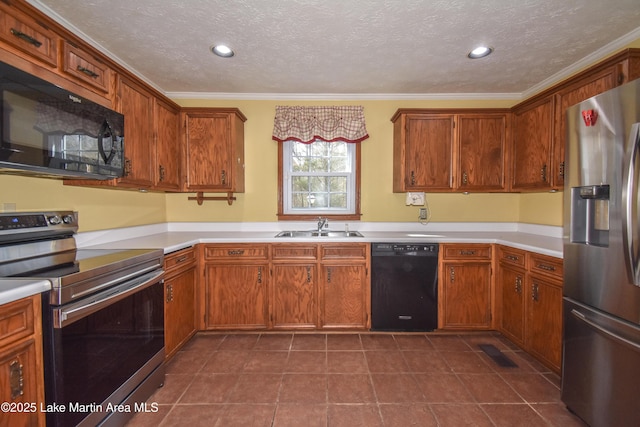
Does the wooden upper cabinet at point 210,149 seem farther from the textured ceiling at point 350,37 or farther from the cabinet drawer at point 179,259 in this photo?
the cabinet drawer at point 179,259

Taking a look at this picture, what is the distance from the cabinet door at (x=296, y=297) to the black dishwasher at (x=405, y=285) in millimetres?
576

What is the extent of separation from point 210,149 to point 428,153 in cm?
221

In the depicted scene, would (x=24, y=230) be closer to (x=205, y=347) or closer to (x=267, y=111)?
(x=205, y=347)

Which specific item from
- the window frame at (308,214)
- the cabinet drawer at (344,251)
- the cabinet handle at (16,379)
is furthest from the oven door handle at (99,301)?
the window frame at (308,214)

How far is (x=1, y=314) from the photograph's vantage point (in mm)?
1010

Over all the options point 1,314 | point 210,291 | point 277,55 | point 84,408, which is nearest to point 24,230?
point 1,314

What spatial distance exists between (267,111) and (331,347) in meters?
2.51

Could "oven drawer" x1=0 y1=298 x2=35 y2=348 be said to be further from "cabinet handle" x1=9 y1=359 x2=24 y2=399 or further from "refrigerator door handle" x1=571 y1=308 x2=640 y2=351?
"refrigerator door handle" x1=571 y1=308 x2=640 y2=351

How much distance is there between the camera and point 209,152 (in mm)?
2855

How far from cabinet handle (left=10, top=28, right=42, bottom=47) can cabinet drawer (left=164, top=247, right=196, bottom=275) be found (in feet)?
4.53

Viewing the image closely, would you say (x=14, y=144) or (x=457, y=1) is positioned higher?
(x=457, y=1)

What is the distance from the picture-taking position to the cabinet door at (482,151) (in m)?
2.87

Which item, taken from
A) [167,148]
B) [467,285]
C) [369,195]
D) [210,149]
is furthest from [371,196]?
[167,148]

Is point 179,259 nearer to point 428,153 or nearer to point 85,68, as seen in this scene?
point 85,68
